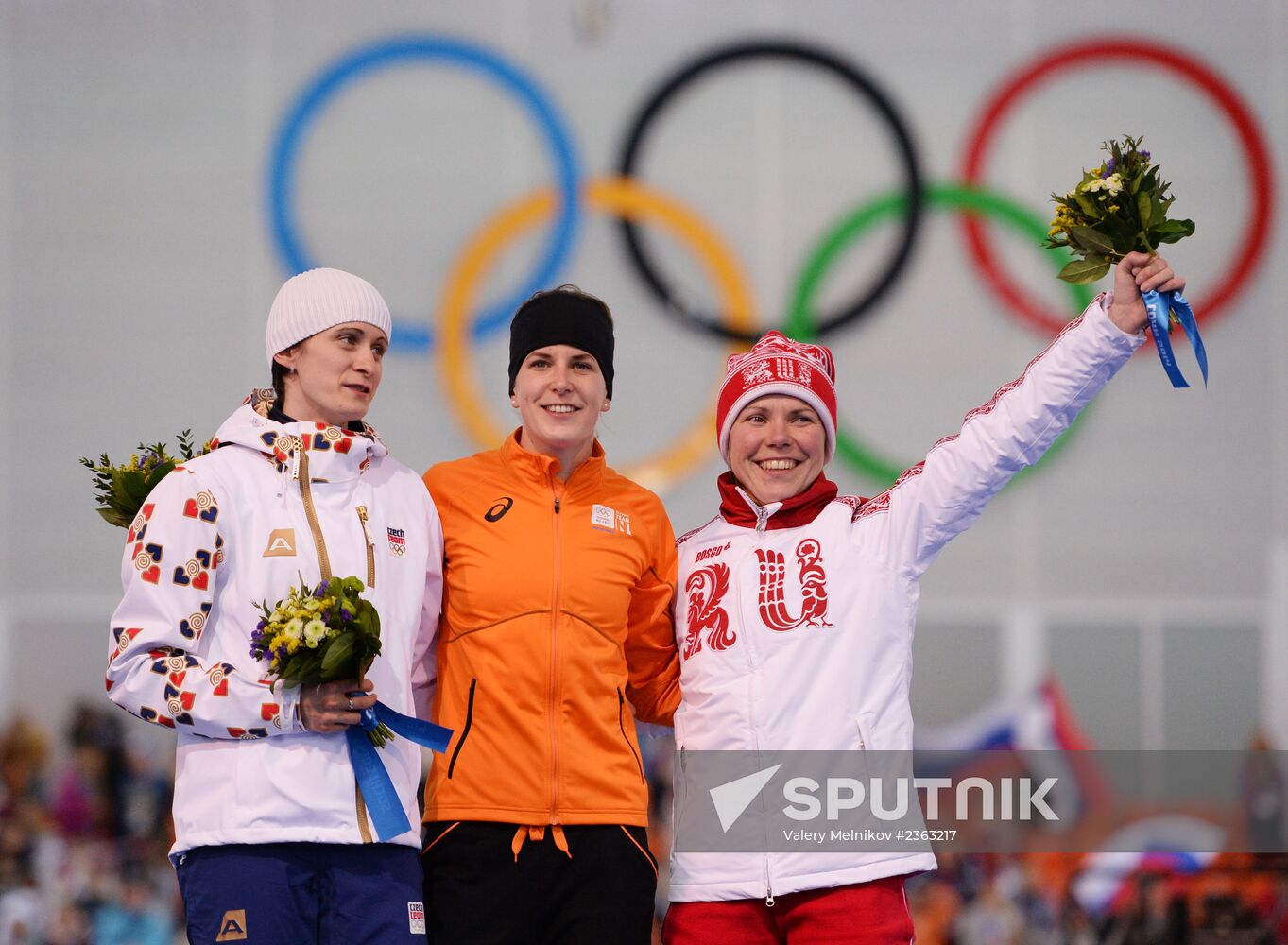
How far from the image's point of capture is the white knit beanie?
281 cm

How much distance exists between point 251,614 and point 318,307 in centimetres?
62

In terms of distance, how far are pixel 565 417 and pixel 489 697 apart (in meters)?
0.58

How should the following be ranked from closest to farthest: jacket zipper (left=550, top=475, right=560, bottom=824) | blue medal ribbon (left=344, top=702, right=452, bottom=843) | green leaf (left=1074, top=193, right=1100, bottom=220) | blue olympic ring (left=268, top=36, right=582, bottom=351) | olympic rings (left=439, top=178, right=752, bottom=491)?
blue medal ribbon (left=344, top=702, right=452, bottom=843), jacket zipper (left=550, top=475, right=560, bottom=824), green leaf (left=1074, top=193, right=1100, bottom=220), olympic rings (left=439, top=178, right=752, bottom=491), blue olympic ring (left=268, top=36, right=582, bottom=351)

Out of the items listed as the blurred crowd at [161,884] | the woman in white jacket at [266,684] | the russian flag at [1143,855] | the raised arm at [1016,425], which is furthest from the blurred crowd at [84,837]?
the raised arm at [1016,425]

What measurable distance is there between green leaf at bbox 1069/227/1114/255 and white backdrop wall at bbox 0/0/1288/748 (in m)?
4.58

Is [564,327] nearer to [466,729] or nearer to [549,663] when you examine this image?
[549,663]

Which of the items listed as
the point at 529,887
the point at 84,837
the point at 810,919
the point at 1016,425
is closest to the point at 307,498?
the point at 529,887

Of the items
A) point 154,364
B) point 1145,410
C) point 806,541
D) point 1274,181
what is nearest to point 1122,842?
point 1145,410

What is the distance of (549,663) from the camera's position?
2805 millimetres

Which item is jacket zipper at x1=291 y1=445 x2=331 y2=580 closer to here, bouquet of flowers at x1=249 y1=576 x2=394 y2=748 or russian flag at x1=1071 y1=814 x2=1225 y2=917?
bouquet of flowers at x1=249 y1=576 x2=394 y2=748

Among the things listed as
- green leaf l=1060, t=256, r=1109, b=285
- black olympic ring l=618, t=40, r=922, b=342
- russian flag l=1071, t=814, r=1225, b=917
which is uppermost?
black olympic ring l=618, t=40, r=922, b=342

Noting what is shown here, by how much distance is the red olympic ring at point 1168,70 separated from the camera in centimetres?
765

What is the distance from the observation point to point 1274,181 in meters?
7.70
